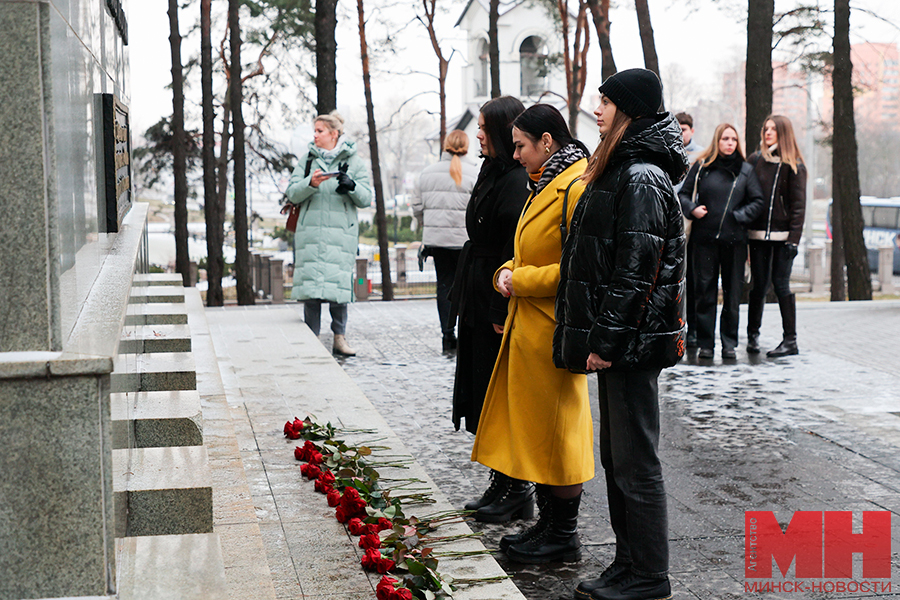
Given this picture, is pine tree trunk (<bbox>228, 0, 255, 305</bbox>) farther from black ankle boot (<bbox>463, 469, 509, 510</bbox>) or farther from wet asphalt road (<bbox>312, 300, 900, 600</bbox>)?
black ankle boot (<bbox>463, 469, 509, 510</bbox>)

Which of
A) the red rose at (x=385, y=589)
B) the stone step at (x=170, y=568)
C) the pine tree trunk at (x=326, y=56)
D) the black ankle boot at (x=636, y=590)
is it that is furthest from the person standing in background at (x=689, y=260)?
the stone step at (x=170, y=568)

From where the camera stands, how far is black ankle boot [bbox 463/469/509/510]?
4762mm

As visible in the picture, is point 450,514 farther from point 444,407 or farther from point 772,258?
point 772,258

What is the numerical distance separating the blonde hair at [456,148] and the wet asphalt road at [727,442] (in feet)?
5.65

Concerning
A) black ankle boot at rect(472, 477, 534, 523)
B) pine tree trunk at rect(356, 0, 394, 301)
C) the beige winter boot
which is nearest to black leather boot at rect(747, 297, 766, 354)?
the beige winter boot

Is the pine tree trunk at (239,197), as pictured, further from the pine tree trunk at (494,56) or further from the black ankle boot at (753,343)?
the black ankle boot at (753,343)

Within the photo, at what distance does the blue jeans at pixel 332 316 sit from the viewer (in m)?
9.34

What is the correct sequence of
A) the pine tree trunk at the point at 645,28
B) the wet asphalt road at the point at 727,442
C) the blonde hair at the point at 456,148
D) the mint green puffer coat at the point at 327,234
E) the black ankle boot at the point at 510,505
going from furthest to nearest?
the pine tree trunk at the point at 645,28, the mint green puffer coat at the point at 327,234, the blonde hair at the point at 456,148, the black ankle boot at the point at 510,505, the wet asphalt road at the point at 727,442

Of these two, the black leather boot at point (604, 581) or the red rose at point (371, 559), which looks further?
the black leather boot at point (604, 581)

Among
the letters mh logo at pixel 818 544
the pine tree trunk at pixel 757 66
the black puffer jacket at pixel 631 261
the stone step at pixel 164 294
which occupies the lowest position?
the letters mh logo at pixel 818 544

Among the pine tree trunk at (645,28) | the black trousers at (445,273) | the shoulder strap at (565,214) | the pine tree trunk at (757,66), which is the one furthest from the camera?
the pine tree trunk at (645,28)

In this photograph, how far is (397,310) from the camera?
13266mm

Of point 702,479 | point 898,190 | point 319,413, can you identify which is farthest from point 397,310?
point 898,190

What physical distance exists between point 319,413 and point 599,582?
268cm
